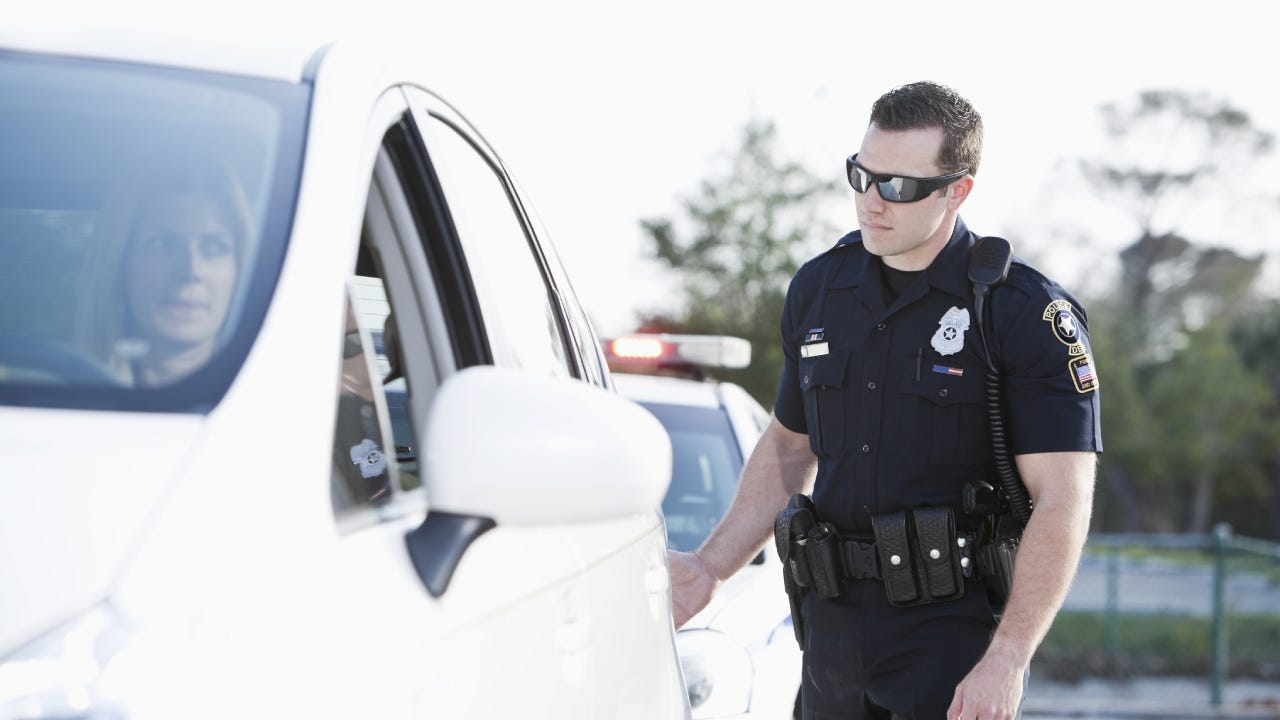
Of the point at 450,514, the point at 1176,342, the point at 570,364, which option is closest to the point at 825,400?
the point at 570,364

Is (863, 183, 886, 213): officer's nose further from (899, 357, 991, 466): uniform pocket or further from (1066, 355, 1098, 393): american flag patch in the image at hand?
(1066, 355, 1098, 393): american flag patch

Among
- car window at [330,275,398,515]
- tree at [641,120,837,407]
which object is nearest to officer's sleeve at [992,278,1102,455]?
car window at [330,275,398,515]

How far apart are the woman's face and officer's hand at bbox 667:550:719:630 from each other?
6.54ft

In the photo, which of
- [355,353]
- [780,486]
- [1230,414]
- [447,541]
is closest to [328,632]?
[447,541]

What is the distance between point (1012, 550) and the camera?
127 inches

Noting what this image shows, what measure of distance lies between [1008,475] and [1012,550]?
0.55 feet

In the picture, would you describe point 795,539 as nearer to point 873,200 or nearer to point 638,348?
point 873,200

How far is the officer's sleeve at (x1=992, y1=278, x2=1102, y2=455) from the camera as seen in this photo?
10.1 ft

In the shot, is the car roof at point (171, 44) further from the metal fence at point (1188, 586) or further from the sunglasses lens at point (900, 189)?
the metal fence at point (1188, 586)

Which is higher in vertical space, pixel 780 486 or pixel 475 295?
pixel 475 295

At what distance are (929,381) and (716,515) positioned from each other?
195 centimetres

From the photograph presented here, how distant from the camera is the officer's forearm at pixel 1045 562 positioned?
3002mm

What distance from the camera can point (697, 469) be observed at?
5215mm

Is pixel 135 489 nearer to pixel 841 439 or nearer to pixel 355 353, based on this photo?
pixel 355 353
